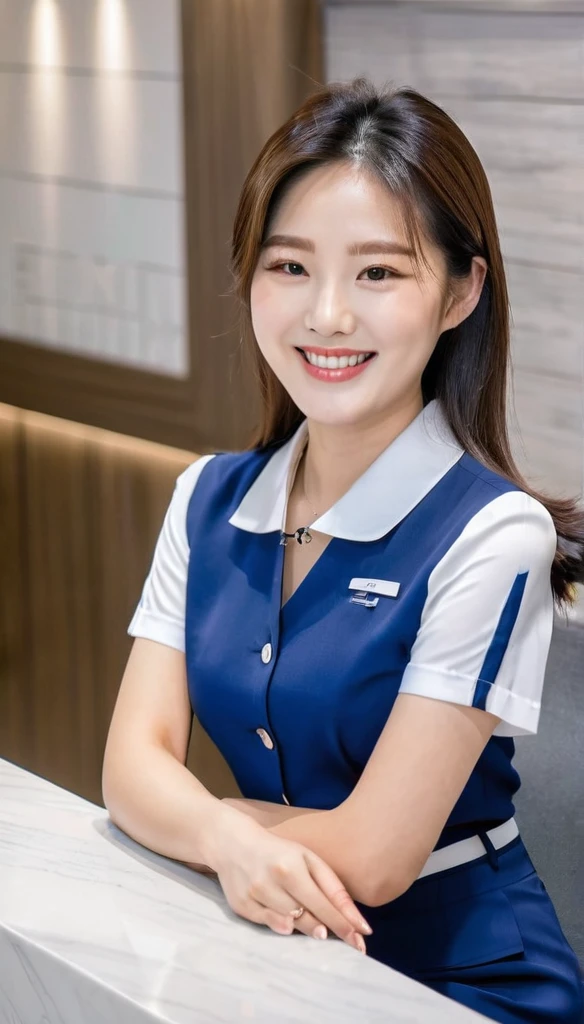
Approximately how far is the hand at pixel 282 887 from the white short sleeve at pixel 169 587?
14.7 inches

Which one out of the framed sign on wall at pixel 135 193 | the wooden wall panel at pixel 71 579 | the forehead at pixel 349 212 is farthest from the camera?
the wooden wall panel at pixel 71 579

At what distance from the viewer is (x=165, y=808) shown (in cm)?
126

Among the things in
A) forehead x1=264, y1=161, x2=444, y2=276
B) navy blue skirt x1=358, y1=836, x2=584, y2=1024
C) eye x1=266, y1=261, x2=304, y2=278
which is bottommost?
navy blue skirt x1=358, y1=836, x2=584, y2=1024

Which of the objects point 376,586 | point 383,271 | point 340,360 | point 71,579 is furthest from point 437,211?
point 71,579

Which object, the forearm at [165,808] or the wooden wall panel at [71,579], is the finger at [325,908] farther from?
the wooden wall panel at [71,579]

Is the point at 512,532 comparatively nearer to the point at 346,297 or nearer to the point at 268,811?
the point at 346,297

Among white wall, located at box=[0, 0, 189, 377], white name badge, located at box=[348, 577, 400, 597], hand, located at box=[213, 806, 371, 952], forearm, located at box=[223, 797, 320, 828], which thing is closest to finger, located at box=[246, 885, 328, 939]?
hand, located at box=[213, 806, 371, 952]

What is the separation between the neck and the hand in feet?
1.43

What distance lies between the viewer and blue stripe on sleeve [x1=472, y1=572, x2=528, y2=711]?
121cm

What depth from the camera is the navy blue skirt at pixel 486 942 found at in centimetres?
133

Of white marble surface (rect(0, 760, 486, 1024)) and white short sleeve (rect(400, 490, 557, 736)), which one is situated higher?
white short sleeve (rect(400, 490, 557, 736))

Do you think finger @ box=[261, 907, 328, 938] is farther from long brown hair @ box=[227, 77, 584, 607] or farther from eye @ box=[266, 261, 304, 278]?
eye @ box=[266, 261, 304, 278]

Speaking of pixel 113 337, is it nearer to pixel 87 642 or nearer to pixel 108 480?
pixel 108 480

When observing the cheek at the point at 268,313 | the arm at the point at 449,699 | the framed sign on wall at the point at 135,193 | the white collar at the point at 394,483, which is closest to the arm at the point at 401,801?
the arm at the point at 449,699
